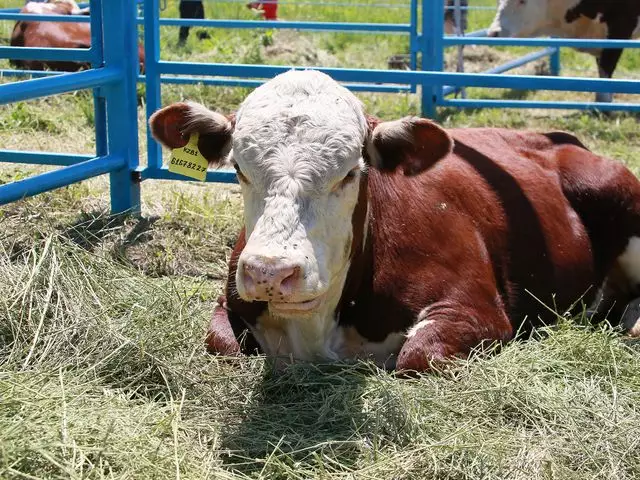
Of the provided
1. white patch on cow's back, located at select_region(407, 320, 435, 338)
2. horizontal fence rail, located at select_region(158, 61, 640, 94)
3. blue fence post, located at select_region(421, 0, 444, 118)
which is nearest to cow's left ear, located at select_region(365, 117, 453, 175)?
white patch on cow's back, located at select_region(407, 320, 435, 338)

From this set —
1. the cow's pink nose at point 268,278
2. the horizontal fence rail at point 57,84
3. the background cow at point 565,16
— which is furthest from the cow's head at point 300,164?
the background cow at point 565,16

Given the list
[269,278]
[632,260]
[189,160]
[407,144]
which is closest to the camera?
[269,278]

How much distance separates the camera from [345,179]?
3.82 meters

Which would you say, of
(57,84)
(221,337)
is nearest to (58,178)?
(57,84)

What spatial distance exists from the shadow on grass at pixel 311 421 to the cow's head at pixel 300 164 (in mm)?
353

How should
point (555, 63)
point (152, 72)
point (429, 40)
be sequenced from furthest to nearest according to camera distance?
point (555, 63) < point (429, 40) < point (152, 72)

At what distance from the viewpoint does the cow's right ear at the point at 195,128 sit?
4137 millimetres

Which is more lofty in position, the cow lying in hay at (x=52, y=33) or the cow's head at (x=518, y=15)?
the cow's head at (x=518, y=15)

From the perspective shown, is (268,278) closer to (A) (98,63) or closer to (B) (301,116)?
(B) (301,116)

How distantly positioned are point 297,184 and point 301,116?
0.95 feet

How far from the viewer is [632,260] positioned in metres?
5.22

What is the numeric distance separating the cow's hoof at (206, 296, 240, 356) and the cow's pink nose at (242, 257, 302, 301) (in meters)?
0.81

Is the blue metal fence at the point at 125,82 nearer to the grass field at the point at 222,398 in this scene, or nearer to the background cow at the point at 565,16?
the grass field at the point at 222,398

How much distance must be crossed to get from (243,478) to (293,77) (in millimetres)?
1597
